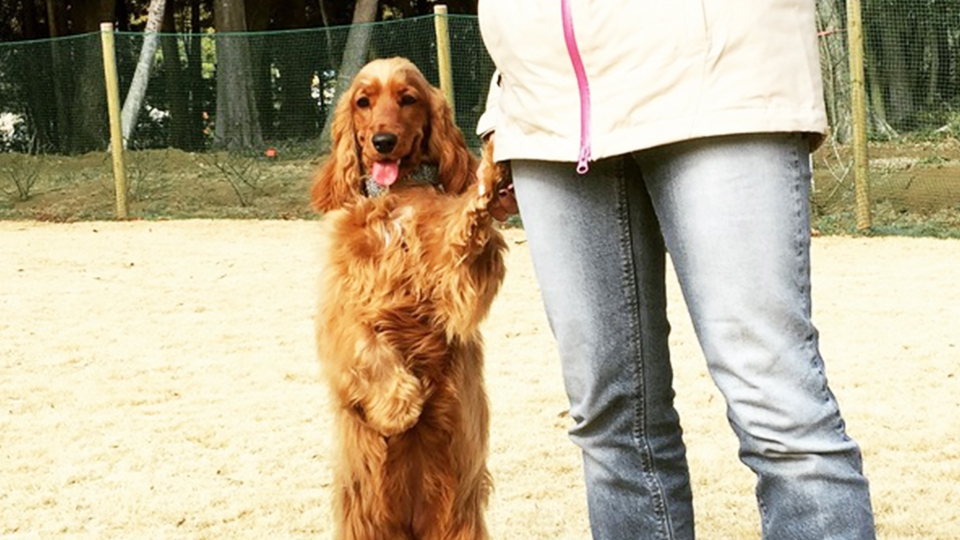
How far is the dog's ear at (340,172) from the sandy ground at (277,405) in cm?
106

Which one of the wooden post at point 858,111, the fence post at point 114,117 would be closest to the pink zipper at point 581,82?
the wooden post at point 858,111

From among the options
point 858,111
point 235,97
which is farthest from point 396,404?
point 235,97

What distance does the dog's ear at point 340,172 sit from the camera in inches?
141

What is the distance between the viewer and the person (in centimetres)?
221

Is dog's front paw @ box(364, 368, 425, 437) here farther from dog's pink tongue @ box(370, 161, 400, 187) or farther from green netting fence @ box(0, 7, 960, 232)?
green netting fence @ box(0, 7, 960, 232)

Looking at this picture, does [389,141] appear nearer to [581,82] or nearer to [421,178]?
[421,178]

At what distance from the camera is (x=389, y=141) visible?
3482mm

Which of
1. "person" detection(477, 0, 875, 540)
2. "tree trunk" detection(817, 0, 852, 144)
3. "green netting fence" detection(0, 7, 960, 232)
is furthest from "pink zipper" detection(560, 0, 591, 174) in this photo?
"green netting fence" detection(0, 7, 960, 232)

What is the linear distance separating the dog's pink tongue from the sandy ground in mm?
1134

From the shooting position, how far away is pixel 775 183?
2.21 metres

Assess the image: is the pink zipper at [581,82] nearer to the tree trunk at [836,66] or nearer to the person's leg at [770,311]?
the person's leg at [770,311]

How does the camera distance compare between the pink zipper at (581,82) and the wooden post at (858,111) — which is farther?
the wooden post at (858,111)

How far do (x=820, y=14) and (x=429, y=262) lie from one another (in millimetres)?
9255

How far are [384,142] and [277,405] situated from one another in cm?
254
